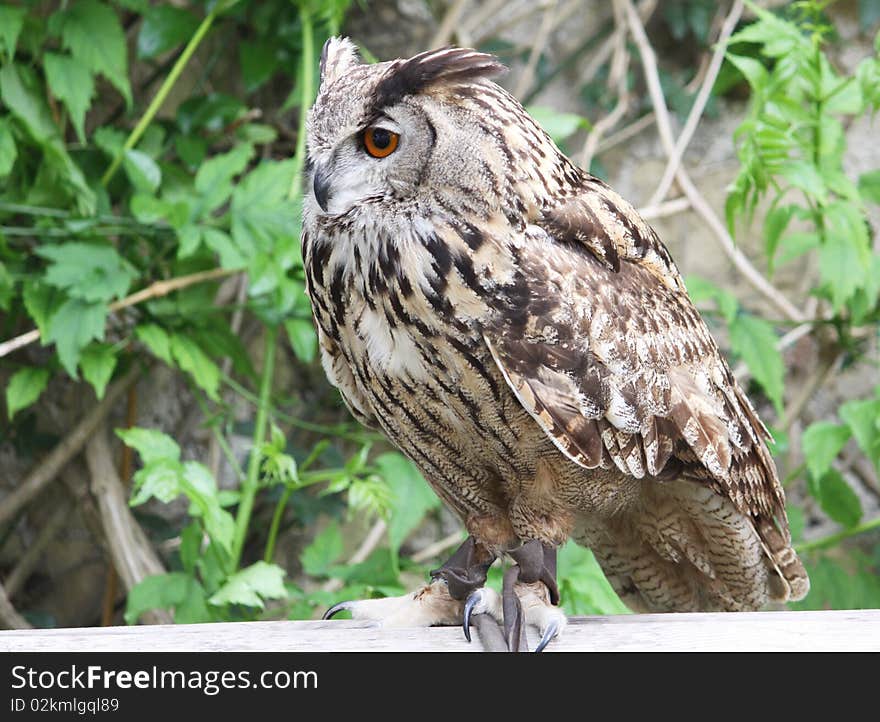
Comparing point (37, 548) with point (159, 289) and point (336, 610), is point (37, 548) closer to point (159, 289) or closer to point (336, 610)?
point (159, 289)

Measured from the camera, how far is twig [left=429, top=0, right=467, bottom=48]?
2436mm

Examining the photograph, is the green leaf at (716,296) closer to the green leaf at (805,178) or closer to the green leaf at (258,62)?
the green leaf at (805,178)

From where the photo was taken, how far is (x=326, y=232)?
1.23m

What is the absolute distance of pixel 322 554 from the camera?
188 centimetres

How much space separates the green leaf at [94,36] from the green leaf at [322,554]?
890 mm

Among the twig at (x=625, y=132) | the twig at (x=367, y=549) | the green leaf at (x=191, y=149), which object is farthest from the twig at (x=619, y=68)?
the twig at (x=367, y=549)

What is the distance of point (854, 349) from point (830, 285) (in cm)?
37

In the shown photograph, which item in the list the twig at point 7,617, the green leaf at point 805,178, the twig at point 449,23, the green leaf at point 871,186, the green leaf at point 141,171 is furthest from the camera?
the twig at point 449,23

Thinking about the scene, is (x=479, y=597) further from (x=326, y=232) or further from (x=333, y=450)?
(x=333, y=450)

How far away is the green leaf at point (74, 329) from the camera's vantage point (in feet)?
6.01

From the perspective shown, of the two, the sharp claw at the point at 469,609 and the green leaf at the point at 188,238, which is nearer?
the sharp claw at the point at 469,609

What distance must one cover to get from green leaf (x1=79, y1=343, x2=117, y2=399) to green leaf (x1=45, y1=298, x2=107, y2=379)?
0.07 metres

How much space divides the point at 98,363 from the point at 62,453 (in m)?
0.47
